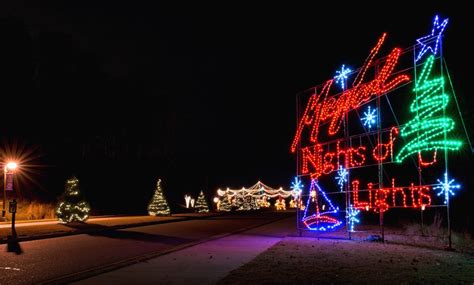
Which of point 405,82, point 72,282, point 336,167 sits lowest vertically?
point 72,282

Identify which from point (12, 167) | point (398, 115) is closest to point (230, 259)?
point (12, 167)

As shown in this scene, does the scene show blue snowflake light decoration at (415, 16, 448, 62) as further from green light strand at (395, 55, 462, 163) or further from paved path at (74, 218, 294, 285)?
paved path at (74, 218, 294, 285)

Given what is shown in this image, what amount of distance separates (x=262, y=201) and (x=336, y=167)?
73594mm

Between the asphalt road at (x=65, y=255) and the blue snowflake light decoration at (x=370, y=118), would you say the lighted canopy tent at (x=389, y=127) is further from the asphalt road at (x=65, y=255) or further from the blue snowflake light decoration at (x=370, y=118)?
the asphalt road at (x=65, y=255)

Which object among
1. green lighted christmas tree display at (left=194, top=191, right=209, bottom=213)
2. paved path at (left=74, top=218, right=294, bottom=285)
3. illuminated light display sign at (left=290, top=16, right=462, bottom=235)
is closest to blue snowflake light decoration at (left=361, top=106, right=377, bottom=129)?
illuminated light display sign at (left=290, top=16, right=462, bottom=235)

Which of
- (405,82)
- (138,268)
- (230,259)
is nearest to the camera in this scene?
(138,268)

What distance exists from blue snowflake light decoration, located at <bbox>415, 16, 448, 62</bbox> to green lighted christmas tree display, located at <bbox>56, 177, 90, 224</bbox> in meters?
19.9

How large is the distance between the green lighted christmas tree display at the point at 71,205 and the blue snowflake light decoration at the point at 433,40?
19894mm

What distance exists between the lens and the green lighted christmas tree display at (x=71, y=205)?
29.2 meters

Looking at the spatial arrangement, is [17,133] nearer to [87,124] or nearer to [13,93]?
[13,93]

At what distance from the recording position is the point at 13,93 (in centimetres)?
4166

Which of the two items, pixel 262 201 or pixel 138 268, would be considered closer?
pixel 138 268

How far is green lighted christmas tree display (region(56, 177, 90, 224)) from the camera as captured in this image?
29.2m

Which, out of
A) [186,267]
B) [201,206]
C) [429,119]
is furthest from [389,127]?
[201,206]
